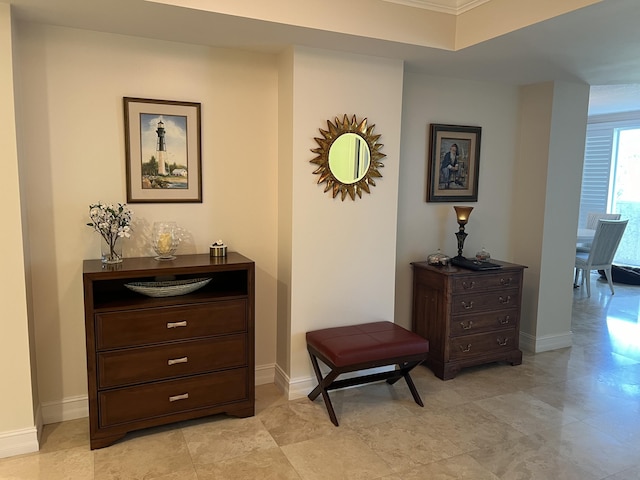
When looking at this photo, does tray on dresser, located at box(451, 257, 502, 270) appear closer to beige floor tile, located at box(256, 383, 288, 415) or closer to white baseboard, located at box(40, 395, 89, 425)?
beige floor tile, located at box(256, 383, 288, 415)

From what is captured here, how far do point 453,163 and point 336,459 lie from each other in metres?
2.50

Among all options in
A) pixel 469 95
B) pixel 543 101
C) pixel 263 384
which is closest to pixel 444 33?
pixel 469 95

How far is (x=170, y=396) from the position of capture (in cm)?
269

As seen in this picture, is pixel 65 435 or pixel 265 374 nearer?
pixel 65 435

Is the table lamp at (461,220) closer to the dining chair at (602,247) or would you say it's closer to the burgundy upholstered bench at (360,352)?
the burgundy upholstered bench at (360,352)

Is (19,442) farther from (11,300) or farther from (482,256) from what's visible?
(482,256)

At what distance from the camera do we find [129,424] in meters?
2.60

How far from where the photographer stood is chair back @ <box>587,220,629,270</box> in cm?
581

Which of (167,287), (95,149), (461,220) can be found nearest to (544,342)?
(461,220)

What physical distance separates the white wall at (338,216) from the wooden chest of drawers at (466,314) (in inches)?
14.6

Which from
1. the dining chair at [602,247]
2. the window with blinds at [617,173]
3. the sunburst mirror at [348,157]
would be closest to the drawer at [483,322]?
the sunburst mirror at [348,157]

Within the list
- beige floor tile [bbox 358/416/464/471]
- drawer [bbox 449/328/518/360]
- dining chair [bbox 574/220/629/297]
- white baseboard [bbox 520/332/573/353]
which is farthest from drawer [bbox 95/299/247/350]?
dining chair [bbox 574/220/629/297]

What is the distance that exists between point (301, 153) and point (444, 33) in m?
1.18

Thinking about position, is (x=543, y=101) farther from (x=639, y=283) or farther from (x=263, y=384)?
(x=639, y=283)
